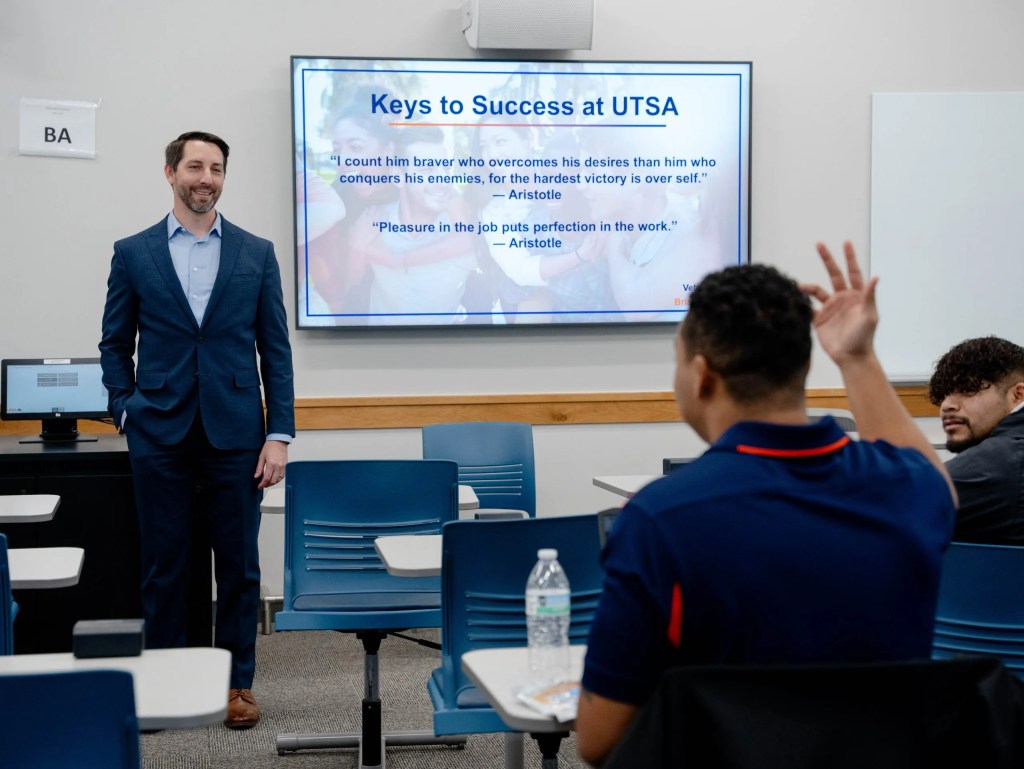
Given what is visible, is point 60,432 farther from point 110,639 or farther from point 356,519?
point 110,639

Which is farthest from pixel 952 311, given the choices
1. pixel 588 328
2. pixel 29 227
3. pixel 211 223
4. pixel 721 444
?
pixel 721 444

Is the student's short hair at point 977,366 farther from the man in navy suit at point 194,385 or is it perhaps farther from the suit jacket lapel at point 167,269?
the suit jacket lapel at point 167,269

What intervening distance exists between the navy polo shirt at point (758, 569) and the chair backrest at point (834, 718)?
158mm

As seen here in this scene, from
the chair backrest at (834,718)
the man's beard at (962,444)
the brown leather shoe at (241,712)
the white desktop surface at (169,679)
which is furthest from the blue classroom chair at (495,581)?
the brown leather shoe at (241,712)

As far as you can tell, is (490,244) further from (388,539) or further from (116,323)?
(388,539)

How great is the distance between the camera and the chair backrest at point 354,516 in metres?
3.43

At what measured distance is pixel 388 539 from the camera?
10.0 feet

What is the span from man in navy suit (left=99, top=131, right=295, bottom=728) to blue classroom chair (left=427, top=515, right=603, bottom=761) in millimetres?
1346

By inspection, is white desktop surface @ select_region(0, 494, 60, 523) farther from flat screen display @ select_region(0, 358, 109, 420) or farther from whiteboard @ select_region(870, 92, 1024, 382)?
whiteboard @ select_region(870, 92, 1024, 382)

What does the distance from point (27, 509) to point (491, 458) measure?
196 centimetres

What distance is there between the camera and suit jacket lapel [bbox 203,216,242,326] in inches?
145

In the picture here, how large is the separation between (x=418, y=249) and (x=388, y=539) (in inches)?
102

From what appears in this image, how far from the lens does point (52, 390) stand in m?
4.52

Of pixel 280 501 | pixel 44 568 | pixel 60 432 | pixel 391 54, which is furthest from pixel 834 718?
pixel 391 54
